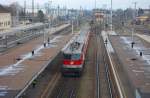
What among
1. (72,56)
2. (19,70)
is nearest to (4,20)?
(19,70)

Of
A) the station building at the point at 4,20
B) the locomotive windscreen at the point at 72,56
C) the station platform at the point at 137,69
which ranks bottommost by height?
the station platform at the point at 137,69

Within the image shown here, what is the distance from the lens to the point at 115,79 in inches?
956

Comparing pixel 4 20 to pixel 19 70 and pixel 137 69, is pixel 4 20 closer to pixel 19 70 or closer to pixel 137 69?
pixel 19 70

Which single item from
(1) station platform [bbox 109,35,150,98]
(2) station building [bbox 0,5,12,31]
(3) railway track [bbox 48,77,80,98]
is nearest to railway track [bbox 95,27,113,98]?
(1) station platform [bbox 109,35,150,98]

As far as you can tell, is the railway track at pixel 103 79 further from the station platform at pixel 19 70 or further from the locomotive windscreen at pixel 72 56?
the station platform at pixel 19 70

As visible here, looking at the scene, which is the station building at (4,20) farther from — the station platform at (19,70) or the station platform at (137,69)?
the station platform at (137,69)

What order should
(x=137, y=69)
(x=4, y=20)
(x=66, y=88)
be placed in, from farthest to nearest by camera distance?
(x=4, y=20)
(x=137, y=69)
(x=66, y=88)

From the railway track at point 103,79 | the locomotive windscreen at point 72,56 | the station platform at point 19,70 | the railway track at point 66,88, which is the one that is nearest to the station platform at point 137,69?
the railway track at point 103,79

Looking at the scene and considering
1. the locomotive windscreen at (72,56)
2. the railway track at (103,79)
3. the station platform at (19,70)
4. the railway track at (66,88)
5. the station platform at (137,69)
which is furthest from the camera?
the locomotive windscreen at (72,56)

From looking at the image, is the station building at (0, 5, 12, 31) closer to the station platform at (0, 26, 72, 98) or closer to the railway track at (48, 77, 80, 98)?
the station platform at (0, 26, 72, 98)

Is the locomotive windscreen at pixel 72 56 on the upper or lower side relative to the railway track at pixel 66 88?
upper

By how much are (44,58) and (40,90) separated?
10.4 meters

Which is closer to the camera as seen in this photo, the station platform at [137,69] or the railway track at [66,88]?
the station platform at [137,69]

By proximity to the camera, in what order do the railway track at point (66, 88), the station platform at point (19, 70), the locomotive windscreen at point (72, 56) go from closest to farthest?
1. the station platform at point (19, 70)
2. the railway track at point (66, 88)
3. the locomotive windscreen at point (72, 56)
